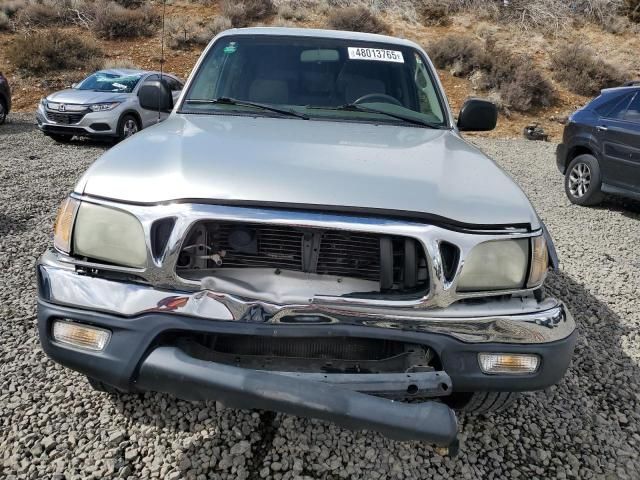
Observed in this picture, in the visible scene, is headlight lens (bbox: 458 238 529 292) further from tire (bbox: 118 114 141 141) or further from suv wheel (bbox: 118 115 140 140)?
suv wheel (bbox: 118 115 140 140)

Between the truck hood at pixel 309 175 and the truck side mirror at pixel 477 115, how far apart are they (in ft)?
3.22

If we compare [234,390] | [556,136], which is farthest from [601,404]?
[556,136]

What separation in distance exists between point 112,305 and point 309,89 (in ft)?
6.39

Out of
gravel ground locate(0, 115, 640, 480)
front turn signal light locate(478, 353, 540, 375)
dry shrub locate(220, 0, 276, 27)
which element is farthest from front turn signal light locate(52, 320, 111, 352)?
dry shrub locate(220, 0, 276, 27)

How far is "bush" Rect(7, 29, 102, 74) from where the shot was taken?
17891mm

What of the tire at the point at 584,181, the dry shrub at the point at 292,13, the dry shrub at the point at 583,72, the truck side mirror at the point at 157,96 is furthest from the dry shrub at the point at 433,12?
the truck side mirror at the point at 157,96

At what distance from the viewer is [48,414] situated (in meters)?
2.45

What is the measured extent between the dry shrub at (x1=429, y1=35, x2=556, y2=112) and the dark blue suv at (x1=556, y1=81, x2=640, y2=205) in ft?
35.3

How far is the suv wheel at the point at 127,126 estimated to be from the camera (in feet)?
32.7

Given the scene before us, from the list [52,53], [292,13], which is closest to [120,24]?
[52,53]

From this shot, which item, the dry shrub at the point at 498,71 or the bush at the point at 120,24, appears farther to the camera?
the bush at the point at 120,24

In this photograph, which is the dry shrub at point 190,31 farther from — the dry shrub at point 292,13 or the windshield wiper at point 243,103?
the windshield wiper at point 243,103

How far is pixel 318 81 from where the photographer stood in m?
3.27

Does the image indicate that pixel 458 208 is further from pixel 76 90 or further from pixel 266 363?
pixel 76 90
